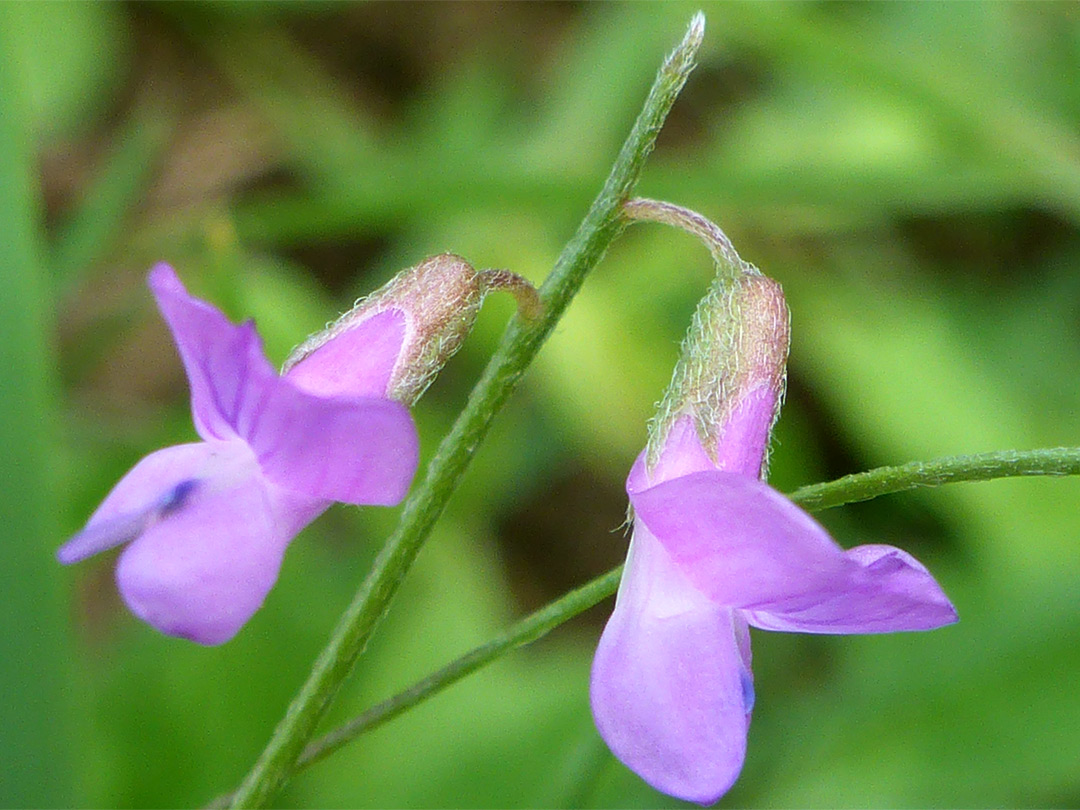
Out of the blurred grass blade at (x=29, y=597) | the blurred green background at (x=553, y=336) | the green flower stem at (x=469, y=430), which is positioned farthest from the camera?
the blurred green background at (x=553, y=336)

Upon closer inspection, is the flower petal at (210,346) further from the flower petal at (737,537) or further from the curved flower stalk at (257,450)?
the flower petal at (737,537)

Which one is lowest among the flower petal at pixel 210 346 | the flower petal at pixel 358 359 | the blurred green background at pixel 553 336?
the blurred green background at pixel 553 336

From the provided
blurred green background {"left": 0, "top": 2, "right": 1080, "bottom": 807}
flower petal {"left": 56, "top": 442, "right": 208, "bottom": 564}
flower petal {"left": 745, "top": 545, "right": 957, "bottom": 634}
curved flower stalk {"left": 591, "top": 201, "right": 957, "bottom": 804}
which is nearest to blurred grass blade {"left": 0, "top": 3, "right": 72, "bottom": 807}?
blurred green background {"left": 0, "top": 2, "right": 1080, "bottom": 807}

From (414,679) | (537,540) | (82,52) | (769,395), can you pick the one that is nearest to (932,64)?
(537,540)

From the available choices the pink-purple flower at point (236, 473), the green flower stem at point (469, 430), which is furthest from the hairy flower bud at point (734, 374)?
the pink-purple flower at point (236, 473)

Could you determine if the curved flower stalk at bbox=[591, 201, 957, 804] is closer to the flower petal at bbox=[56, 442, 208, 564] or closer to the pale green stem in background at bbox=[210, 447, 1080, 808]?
the pale green stem in background at bbox=[210, 447, 1080, 808]

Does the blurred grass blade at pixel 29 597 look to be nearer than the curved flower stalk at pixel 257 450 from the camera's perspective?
No

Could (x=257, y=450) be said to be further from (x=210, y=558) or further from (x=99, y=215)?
(x=99, y=215)
